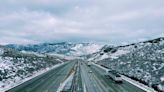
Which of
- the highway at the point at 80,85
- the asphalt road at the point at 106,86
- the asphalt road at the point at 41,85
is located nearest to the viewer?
the asphalt road at the point at 41,85

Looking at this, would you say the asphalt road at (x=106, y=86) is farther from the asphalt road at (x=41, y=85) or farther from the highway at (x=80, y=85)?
the asphalt road at (x=41, y=85)

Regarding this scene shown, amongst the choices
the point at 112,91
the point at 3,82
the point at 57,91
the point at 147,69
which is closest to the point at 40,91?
the point at 57,91

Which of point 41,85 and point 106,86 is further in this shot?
point 41,85

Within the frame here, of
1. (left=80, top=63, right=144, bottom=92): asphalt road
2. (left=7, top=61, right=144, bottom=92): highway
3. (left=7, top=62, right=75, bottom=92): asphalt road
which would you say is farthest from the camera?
(left=80, top=63, right=144, bottom=92): asphalt road

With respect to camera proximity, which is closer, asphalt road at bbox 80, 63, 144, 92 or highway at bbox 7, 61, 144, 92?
highway at bbox 7, 61, 144, 92

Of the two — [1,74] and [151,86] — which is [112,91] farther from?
[1,74]

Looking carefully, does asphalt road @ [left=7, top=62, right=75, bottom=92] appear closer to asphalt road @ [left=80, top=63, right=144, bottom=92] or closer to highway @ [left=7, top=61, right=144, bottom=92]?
highway @ [left=7, top=61, right=144, bottom=92]

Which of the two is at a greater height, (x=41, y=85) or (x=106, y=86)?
(x=41, y=85)

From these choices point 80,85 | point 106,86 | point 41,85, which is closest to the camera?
point 106,86

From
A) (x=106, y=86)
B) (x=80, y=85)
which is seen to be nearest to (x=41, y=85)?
(x=80, y=85)

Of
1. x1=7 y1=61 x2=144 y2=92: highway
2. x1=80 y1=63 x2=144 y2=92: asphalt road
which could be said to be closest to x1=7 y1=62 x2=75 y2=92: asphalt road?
x1=7 y1=61 x2=144 y2=92: highway

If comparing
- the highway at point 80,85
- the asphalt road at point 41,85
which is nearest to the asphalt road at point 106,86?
the highway at point 80,85

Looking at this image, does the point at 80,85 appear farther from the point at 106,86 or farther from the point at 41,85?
the point at 41,85
